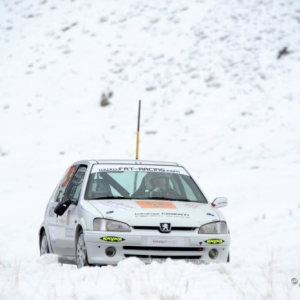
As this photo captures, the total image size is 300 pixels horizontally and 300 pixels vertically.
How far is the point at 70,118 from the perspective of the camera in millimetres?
29531

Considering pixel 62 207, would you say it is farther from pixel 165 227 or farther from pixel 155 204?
pixel 165 227

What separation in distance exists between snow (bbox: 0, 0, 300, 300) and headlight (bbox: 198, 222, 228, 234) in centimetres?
333

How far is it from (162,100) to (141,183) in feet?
67.7

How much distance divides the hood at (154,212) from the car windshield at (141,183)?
11.5 inches

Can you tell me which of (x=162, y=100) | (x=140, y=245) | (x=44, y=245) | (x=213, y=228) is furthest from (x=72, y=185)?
(x=162, y=100)

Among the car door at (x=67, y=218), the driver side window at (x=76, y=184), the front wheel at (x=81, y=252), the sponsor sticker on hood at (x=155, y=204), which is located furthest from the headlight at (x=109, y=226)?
the driver side window at (x=76, y=184)

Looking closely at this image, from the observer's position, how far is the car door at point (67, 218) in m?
8.70

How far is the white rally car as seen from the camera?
784cm

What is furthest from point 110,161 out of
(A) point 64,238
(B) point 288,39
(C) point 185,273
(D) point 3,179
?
(B) point 288,39

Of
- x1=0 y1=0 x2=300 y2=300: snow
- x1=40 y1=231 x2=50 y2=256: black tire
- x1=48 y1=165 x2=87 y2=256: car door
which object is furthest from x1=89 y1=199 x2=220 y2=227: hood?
x1=0 y1=0 x2=300 y2=300: snow

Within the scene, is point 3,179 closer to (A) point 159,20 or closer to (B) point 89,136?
(B) point 89,136

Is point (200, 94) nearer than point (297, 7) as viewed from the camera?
Yes

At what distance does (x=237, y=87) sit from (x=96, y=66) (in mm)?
6961

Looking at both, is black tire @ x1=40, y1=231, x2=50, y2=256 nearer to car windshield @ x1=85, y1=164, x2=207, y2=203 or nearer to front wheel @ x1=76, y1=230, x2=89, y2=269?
car windshield @ x1=85, y1=164, x2=207, y2=203
